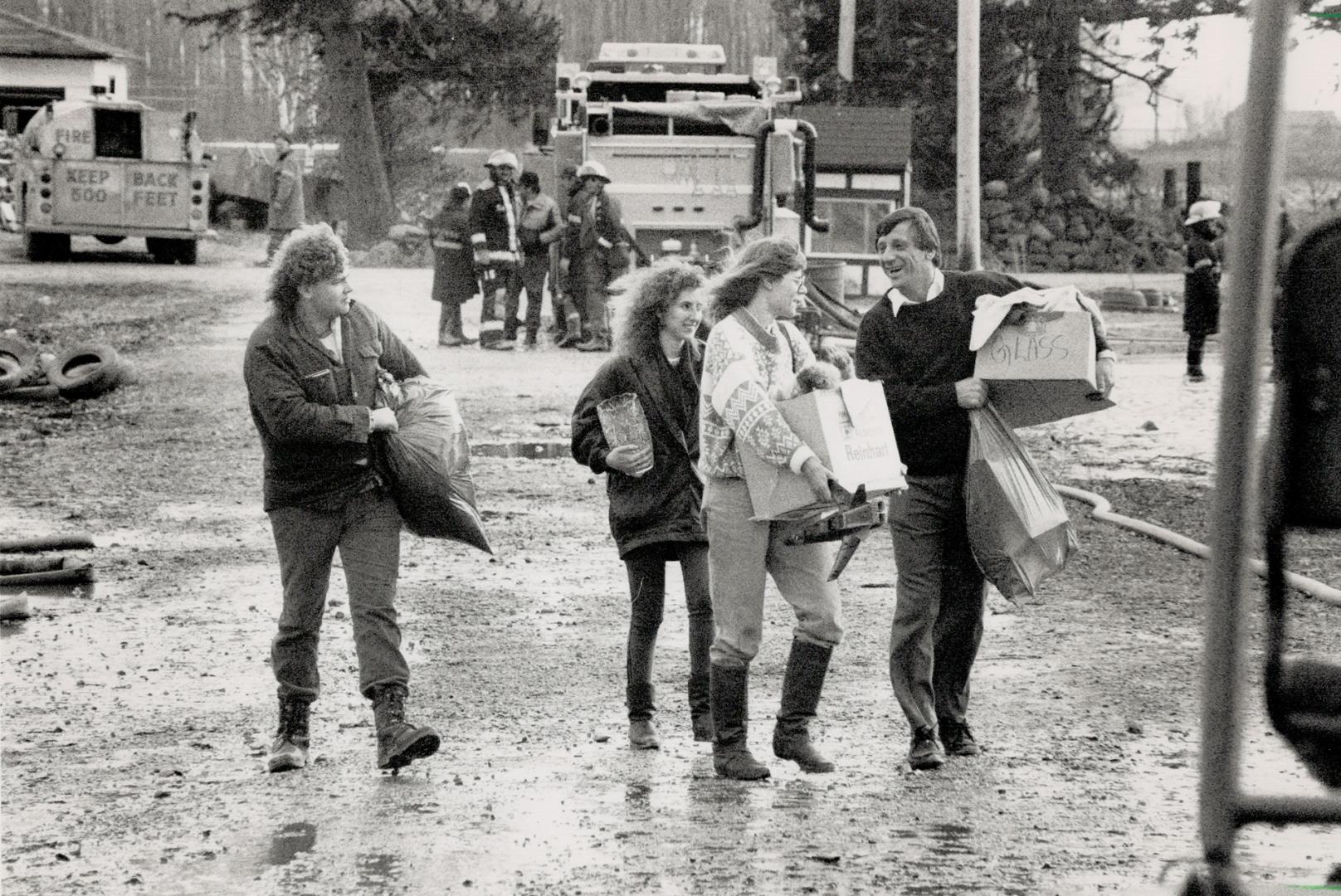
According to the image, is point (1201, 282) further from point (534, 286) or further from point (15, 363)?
point (15, 363)

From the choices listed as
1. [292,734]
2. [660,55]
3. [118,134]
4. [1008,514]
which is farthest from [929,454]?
[118,134]

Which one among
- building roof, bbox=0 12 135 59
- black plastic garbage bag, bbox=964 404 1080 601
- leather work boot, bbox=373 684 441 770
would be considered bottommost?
leather work boot, bbox=373 684 441 770

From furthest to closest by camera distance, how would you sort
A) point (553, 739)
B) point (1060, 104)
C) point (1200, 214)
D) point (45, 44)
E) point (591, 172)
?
point (45, 44) → point (1060, 104) → point (591, 172) → point (1200, 214) → point (553, 739)

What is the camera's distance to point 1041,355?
6758 mm

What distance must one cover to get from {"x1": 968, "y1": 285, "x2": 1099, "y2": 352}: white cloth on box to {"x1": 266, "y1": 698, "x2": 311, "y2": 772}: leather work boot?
8.17ft

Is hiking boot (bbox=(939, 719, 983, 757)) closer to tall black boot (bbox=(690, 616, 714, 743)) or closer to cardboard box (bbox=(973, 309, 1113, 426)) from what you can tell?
tall black boot (bbox=(690, 616, 714, 743))

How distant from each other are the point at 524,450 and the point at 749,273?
8.25 meters

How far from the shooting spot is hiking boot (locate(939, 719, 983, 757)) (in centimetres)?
692

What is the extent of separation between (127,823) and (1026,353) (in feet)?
10.3

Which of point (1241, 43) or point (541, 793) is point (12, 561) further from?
point (1241, 43)

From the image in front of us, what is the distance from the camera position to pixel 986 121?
4056 cm

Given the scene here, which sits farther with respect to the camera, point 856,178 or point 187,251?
point 187,251

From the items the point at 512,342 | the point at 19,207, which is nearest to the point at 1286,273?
the point at 512,342

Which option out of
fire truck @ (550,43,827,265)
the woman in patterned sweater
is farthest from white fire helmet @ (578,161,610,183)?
the woman in patterned sweater
